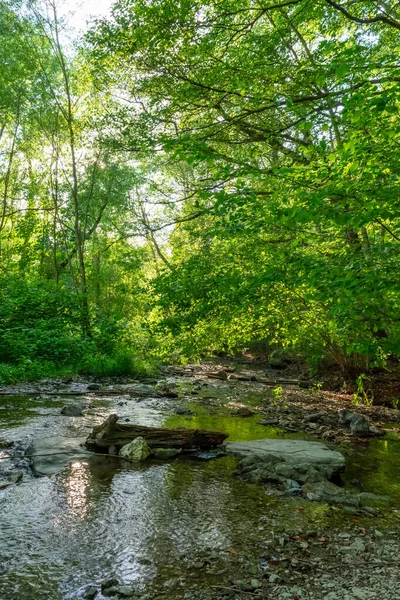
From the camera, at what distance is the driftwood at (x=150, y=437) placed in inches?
299

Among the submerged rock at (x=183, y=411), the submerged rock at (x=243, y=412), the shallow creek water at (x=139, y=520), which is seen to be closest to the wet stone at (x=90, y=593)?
the shallow creek water at (x=139, y=520)

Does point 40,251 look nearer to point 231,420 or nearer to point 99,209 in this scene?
point 99,209

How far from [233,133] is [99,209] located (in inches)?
670

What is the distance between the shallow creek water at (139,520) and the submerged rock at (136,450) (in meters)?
0.23

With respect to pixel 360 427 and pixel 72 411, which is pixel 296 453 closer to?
pixel 360 427

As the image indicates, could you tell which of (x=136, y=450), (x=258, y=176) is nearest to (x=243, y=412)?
(x=136, y=450)

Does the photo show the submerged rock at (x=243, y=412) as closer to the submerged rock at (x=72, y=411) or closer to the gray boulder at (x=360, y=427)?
the gray boulder at (x=360, y=427)

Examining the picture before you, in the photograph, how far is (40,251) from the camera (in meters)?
27.7

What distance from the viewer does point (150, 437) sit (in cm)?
792

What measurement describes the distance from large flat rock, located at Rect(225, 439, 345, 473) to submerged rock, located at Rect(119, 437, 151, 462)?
1.54m

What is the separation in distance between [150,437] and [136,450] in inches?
21.2

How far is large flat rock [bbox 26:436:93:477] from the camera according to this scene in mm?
6441

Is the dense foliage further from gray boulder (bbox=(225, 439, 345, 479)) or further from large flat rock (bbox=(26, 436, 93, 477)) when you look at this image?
large flat rock (bbox=(26, 436, 93, 477))

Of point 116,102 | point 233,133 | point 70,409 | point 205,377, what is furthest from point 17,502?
point 205,377
